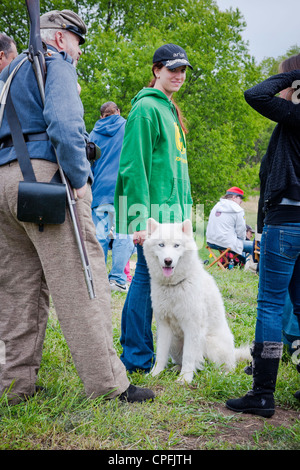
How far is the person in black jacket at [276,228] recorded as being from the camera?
8.57 feet

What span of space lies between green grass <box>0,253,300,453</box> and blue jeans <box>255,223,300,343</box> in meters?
0.55

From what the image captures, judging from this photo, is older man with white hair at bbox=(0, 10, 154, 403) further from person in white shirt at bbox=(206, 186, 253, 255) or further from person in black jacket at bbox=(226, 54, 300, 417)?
person in white shirt at bbox=(206, 186, 253, 255)

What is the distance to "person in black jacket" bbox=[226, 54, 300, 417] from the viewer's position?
8.57ft

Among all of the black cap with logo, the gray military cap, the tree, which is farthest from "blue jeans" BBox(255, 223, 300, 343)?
the tree

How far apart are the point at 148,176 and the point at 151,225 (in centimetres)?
44

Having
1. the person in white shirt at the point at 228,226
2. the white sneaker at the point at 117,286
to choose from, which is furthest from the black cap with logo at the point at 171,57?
the person in white shirt at the point at 228,226

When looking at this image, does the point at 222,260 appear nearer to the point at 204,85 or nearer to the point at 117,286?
the point at 117,286

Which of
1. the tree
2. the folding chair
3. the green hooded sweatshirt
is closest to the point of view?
the green hooded sweatshirt

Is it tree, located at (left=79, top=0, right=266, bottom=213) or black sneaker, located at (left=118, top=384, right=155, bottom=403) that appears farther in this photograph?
tree, located at (left=79, top=0, right=266, bottom=213)

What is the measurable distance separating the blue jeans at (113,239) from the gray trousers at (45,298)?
343 cm

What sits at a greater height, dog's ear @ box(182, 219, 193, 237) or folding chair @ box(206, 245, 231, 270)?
dog's ear @ box(182, 219, 193, 237)

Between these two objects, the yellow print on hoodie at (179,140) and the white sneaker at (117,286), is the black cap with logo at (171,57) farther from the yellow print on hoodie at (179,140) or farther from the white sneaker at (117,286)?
the white sneaker at (117,286)

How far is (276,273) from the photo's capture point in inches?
105

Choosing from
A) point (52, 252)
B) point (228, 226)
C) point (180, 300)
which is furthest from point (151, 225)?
point (228, 226)
